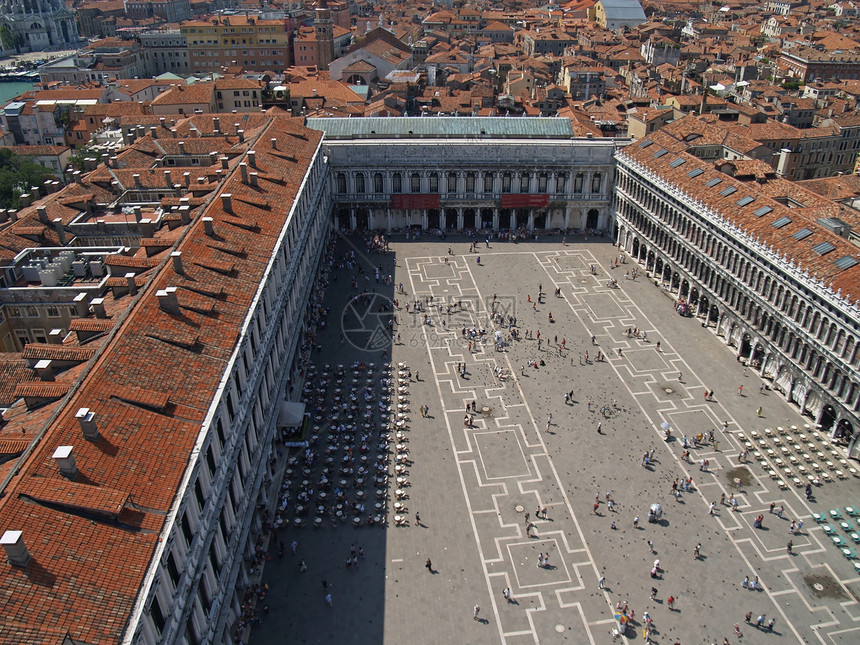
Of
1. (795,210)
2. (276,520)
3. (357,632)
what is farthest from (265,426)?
(795,210)

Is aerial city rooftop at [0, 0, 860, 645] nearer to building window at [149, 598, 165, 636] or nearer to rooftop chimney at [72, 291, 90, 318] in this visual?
rooftop chimney at [72, 291, 90, 318]

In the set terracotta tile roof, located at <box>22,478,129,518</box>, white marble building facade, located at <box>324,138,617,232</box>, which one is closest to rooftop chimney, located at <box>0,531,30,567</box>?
terracotta tile roof, located at <box>22,478,129,518</box>

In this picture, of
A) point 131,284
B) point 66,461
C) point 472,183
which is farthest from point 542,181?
point 66,461

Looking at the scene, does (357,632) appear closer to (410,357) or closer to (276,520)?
(276,520)

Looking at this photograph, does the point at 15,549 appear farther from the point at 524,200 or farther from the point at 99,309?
the point at 524,200

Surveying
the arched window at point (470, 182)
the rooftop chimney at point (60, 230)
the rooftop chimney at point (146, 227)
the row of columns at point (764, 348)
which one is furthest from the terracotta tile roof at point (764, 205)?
the rooftop chimney at point (60, 230)

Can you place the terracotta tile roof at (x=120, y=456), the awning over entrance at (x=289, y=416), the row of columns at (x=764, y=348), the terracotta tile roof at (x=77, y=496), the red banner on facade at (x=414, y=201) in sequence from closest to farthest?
the terracotta tile roof at (x=120, y=456), the terracotta tile roof at (x=77, y=496), the awning over entrance at (x=289, y=416), the row of columns at (x=764, y=348), the red banner on facade at (x=414, y=201)

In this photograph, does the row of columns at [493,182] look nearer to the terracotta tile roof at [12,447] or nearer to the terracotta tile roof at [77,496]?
the terracotta tile roof at [12,447]
